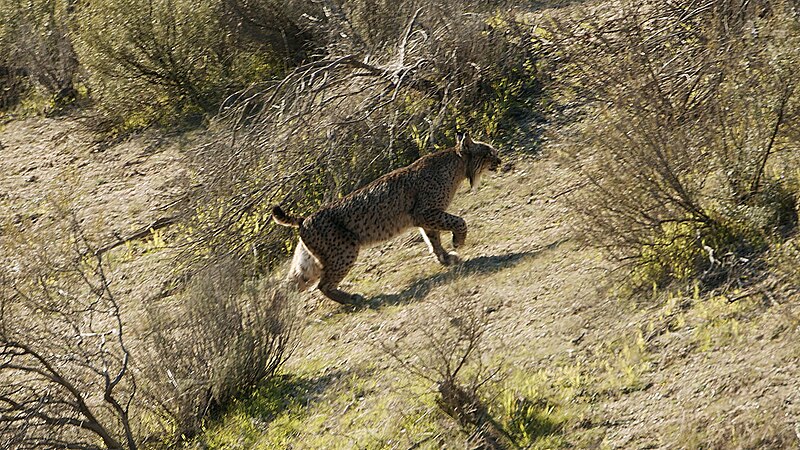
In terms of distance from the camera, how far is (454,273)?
11.8 m

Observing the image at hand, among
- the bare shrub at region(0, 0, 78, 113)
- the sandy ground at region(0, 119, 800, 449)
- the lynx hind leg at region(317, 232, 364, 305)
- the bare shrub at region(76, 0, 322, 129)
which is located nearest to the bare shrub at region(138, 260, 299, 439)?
the sandy ground at region(0, 119, 800, 449)

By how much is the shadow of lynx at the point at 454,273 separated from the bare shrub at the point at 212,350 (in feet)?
3.41

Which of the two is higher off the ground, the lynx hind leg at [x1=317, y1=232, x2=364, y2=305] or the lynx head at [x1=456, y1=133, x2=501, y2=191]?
the lynx head at [x1=456, y1=133, x2=501, y2=191]

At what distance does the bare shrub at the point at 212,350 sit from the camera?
36.8ft

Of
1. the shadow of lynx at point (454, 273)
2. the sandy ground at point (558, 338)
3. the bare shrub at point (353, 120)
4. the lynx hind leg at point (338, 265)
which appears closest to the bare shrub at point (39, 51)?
the bare shrub at point (353, 120)

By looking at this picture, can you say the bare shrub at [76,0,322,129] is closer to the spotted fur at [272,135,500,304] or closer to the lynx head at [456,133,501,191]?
the lynx head at [456,133,501,191]

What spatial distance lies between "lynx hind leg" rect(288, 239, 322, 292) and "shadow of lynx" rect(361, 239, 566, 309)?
762 millimetres

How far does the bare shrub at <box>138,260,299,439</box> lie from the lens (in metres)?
11.2

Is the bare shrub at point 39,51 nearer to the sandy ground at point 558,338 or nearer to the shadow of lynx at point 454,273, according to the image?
the sandy ground at point 558,338

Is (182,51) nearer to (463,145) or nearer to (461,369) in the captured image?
(463,145)

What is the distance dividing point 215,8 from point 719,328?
46.0 feet

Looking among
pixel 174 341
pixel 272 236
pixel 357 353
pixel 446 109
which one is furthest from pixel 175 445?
pixel 446 109

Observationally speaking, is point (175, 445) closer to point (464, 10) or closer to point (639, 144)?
point (639, 144)

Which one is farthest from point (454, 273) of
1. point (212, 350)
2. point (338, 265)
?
point (212, 350)
